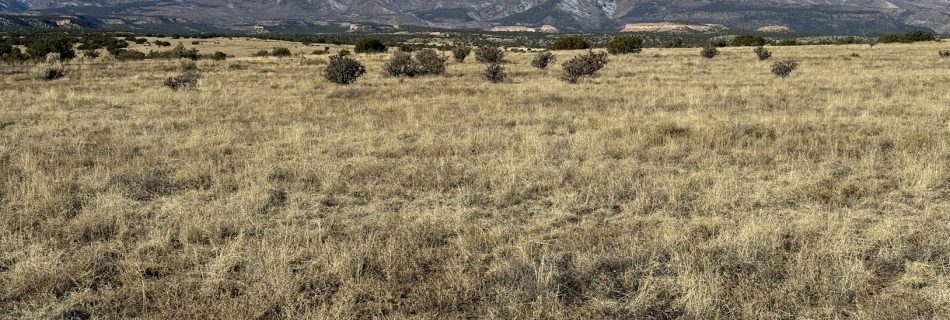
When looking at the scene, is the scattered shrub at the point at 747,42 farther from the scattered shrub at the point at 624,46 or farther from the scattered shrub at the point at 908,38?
the scattered shrub at the point at 624,46

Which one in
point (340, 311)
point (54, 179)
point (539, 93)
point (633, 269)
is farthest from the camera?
point (539, 93)

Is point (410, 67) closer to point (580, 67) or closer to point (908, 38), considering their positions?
point (580, 67)

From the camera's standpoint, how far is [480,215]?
6.27m

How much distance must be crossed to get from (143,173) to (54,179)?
3.23 ft

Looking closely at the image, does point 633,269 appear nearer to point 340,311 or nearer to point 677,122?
point 340,311

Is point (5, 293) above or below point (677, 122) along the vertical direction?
below

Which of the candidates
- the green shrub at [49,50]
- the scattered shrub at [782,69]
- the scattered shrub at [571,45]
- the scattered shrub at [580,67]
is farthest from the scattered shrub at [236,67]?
the scattered shrub at [571,45]

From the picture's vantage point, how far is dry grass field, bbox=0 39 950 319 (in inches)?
162

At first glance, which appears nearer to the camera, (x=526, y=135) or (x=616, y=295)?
(x=616, y=295)

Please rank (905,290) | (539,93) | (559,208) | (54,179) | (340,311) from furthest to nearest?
(539,93), (54,179), (559,208), (905,290), (340,311)

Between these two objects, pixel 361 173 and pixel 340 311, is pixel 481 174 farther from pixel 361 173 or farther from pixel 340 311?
pixel 340 311

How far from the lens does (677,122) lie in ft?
39.5

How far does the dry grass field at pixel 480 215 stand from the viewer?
4.12 m

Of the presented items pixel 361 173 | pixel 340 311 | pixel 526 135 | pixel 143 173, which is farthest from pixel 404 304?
pixel 526 135
